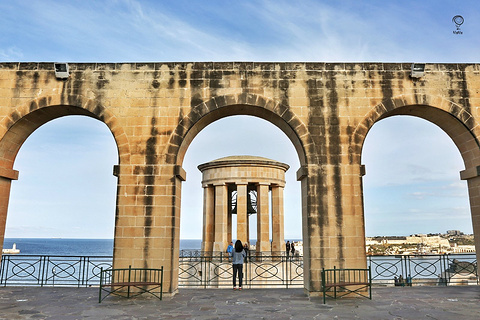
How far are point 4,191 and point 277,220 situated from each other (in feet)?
46.3

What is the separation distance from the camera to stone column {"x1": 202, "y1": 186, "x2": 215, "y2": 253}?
2072 cm

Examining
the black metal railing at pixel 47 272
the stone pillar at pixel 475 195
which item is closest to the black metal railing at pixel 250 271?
the black metal railing at pixel 47 272

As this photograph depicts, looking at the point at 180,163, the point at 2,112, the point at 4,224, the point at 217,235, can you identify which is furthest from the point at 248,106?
the point at 217,235

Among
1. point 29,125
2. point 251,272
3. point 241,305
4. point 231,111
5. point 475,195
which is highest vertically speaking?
point 231,111

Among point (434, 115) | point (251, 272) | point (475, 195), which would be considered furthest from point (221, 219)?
point (475, 195)

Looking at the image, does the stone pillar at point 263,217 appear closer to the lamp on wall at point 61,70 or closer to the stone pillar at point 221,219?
the stone pillar at point 221,219

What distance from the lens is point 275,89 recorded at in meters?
10.3

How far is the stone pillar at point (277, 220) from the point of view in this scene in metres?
21.0

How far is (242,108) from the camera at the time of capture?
10531mm

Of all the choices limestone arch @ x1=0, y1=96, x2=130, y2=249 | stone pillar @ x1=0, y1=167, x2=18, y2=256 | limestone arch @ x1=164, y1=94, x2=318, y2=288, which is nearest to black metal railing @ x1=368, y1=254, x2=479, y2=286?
limestone arch @ x1=164, y1=94, x2=318, y2=288

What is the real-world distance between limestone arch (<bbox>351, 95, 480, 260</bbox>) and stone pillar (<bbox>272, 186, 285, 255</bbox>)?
11.3 m

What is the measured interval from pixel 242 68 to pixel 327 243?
5543mm

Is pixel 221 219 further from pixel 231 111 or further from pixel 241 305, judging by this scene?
pixel 241 305

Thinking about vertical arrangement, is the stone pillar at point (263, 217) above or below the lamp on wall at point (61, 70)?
below
